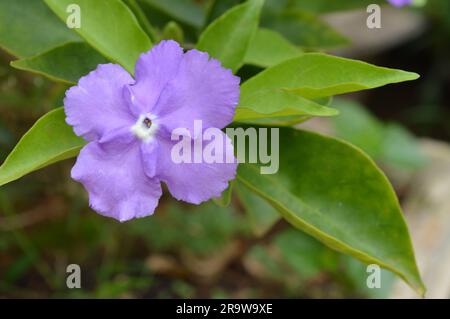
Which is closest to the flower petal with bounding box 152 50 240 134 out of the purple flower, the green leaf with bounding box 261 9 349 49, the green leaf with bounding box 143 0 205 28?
the purple flower

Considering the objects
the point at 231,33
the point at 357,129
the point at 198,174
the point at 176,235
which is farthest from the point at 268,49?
the point at 357,129

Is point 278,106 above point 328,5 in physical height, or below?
below

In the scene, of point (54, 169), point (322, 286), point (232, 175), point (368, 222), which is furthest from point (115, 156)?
point (322, 286)

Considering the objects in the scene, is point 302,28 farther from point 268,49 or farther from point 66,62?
point 66,62

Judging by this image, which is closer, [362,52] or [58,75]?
[58,75]

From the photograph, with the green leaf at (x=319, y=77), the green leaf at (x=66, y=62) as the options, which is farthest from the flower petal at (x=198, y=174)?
the green leaf at (x=66, y=62)
